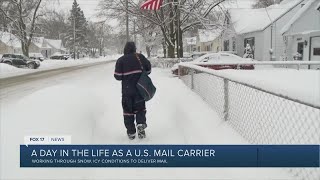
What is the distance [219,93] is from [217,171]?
13.2 feet

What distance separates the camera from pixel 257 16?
3912cm

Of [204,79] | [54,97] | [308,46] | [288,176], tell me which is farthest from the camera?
[308,46]

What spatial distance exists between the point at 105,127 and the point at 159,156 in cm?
315

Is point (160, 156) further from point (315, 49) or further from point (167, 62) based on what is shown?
point (315, 49)

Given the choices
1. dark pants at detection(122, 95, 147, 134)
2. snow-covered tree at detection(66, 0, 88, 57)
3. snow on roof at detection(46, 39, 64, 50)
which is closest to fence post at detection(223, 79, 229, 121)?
dark pants at detection(122, 95, 147, 134)

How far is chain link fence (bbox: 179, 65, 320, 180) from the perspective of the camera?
4961 mm

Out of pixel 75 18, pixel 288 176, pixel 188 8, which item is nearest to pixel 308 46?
pixel 188 8

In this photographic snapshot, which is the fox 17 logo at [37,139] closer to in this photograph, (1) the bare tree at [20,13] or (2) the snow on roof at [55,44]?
(1) the bare tree at [20,13]

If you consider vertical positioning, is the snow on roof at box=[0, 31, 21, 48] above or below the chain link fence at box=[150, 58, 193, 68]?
above

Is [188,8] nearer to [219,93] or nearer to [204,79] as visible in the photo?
[204,79]

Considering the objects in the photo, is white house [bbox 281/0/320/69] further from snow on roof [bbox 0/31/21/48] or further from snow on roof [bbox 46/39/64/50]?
snow on roof [bbox 46/39/64/50]

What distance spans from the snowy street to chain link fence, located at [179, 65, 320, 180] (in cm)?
19

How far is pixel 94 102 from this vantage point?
31.6 feet

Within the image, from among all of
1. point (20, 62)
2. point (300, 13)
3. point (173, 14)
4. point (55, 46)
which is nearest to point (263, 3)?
point (55, 46)
